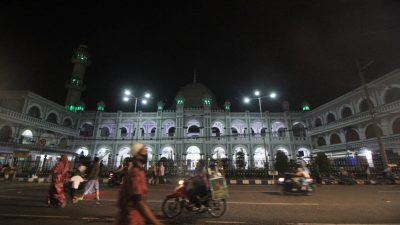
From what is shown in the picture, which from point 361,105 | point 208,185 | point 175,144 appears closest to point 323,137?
point 361,105

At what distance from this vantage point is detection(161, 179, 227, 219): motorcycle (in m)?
5.83

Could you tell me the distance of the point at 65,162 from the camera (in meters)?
7.66

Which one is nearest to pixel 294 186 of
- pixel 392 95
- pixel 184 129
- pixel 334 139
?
pixel 392 95

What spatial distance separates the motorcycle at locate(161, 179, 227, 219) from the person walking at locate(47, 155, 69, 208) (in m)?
3.54

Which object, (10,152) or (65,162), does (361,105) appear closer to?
(65,162)

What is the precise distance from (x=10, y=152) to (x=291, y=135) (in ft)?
123

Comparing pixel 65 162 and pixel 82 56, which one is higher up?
pixel 82 56

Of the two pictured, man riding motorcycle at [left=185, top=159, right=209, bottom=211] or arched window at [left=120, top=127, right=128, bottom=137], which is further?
arched window at [left=120, top=127, right=128, bottom=137]

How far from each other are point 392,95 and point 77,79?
4572 cm

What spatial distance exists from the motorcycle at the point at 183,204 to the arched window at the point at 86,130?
35958 mm

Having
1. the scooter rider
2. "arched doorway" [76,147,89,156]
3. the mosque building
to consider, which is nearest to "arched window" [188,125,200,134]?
the mosque building

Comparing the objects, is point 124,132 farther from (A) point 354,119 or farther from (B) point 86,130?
(A) point 354,119

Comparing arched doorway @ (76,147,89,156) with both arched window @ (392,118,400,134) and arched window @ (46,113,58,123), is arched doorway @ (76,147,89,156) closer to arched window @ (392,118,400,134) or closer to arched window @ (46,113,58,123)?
arched window @ (46,113,58,123)

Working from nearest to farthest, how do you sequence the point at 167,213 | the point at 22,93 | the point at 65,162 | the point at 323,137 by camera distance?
the point at 167,213, the point at 65,162, the point at 22,93, the point at 323,137
